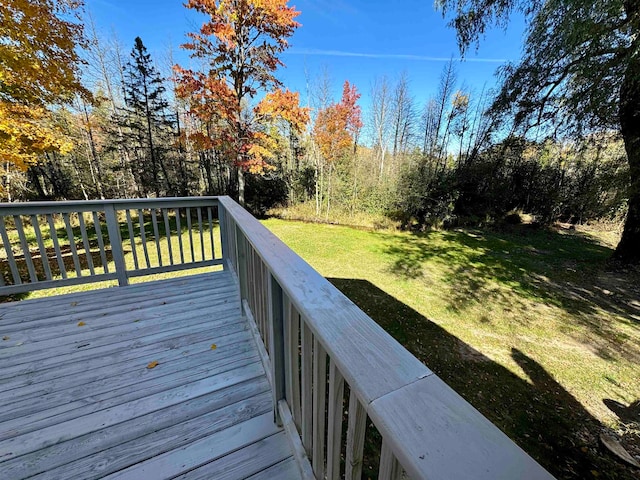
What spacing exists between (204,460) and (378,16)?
12.8 metres

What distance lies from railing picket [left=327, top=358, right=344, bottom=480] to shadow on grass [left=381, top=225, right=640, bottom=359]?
4213 mm

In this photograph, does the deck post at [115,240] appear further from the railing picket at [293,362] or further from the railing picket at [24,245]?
the railing picket at [293,362]

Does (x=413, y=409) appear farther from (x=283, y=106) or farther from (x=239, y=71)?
(x=239, y=71)

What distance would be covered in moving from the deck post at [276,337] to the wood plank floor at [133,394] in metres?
0.20

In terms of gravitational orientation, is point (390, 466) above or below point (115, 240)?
above

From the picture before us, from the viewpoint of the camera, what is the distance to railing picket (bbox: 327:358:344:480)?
0.77 m

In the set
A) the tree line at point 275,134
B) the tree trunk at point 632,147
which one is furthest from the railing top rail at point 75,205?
the tree trunk at point 632,147

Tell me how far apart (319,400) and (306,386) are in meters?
0.16

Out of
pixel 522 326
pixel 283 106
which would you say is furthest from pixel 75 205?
pixel 283 106

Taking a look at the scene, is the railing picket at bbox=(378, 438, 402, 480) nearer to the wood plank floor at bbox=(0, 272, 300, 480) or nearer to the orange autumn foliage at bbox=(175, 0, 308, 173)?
the wood plank floor at bbox=(0, 272, 300, 480)

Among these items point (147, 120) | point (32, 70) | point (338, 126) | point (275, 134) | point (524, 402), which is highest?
point (147, 120)

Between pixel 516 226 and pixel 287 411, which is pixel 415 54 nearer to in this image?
pixel 516 226

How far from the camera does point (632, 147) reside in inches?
200

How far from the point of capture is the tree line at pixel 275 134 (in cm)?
529
